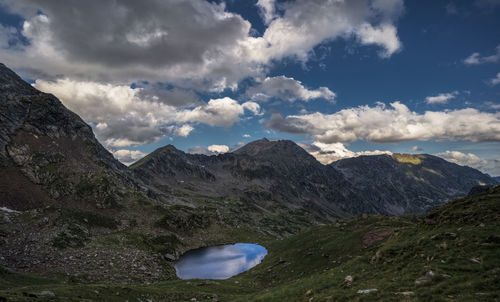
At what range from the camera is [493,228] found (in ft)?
71.8

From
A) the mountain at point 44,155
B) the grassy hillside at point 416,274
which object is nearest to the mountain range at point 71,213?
the mountain at point 44,155

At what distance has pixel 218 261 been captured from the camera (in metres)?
93.3

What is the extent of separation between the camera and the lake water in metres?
78.0

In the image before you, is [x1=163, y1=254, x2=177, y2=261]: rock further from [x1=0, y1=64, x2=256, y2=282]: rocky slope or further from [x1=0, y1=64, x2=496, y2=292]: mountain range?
[x1=0, y1=64, x2=256, y2=282]: rocky slope

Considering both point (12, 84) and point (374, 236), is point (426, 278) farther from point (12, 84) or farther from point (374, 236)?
point (12, 84)

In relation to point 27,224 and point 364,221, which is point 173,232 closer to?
point 27,224

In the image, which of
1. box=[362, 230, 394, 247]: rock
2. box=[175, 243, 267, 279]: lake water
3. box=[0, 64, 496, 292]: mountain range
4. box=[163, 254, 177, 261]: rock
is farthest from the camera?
box=[163, 254, 177, 261]: rock

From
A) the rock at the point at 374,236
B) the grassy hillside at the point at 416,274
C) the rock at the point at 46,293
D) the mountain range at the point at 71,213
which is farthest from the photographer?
the mountain range at the point at 71,213

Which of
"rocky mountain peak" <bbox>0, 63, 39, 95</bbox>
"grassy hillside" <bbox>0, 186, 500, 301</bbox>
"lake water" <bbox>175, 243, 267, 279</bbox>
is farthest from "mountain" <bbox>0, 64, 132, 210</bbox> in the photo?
"grassy hillside" <bbox>0, 186, 500, 301</bbox>

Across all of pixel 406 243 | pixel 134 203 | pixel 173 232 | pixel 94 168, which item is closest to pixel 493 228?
pixel 406 243

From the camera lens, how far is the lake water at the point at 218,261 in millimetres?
78000

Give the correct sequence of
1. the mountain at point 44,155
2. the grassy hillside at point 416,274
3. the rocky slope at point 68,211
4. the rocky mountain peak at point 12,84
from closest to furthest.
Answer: the grassy hillside at point 416,274
the rocky slope at point 68,211
the mountain at point 44,155
the rocky mountain peak at point 12,84

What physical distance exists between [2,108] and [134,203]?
79192mm

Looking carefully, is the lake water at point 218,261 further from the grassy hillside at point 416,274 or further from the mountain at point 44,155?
the mountain at point 44,155
